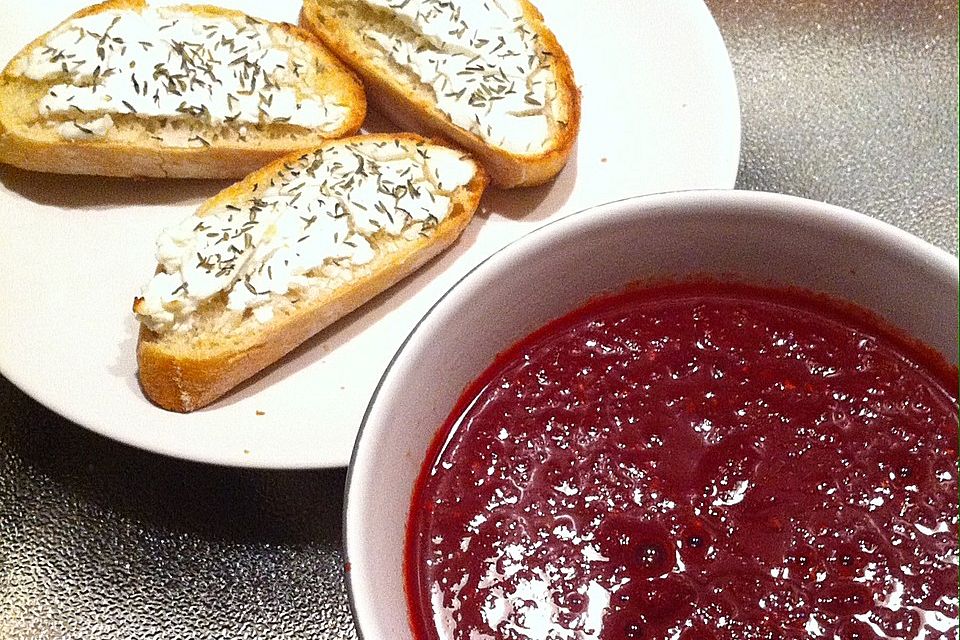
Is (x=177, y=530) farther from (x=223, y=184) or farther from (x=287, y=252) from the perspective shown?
(x=223, y=184)

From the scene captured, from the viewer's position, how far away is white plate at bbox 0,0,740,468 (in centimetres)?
133

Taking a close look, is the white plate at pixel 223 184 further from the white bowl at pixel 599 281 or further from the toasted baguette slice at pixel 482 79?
the white bowl at pixel 599 281

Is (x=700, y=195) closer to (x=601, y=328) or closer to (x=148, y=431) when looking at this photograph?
(x=601, y=328)

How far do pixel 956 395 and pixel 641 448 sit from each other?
0.31m

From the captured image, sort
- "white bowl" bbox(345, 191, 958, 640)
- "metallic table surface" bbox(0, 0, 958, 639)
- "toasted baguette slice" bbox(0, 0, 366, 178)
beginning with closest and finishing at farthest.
Result: 1. "white bowl" bbox(345, 191, 958, 640)
2. "metallic table surface" bbox(0, 0, 958, 639)
3. "toasted baguette slice" bbox(0, 0, 366, 178)

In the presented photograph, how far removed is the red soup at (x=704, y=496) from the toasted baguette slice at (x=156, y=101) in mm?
934

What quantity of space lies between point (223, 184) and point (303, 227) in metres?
0.27

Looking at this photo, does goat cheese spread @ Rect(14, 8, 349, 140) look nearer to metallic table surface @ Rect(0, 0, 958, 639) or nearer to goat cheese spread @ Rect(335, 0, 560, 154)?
goat cheese spread @ Rect(335, 0, 560, 154)

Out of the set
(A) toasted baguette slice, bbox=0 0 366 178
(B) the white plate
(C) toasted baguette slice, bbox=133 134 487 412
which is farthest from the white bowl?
(A) toasted baguette slice, bbox=0 0 366 178

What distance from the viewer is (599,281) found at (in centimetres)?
87

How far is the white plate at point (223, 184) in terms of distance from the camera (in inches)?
52.6

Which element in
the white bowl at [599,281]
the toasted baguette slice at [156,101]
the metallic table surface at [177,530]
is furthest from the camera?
the toasted baguette slice at [156,101]

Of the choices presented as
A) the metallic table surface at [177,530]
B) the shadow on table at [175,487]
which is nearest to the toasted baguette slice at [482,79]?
the metallic table surface at [177,530]

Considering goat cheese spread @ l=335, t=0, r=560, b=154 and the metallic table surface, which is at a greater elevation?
goat cheese spread @ l=335, t=0, r=560, b=154
